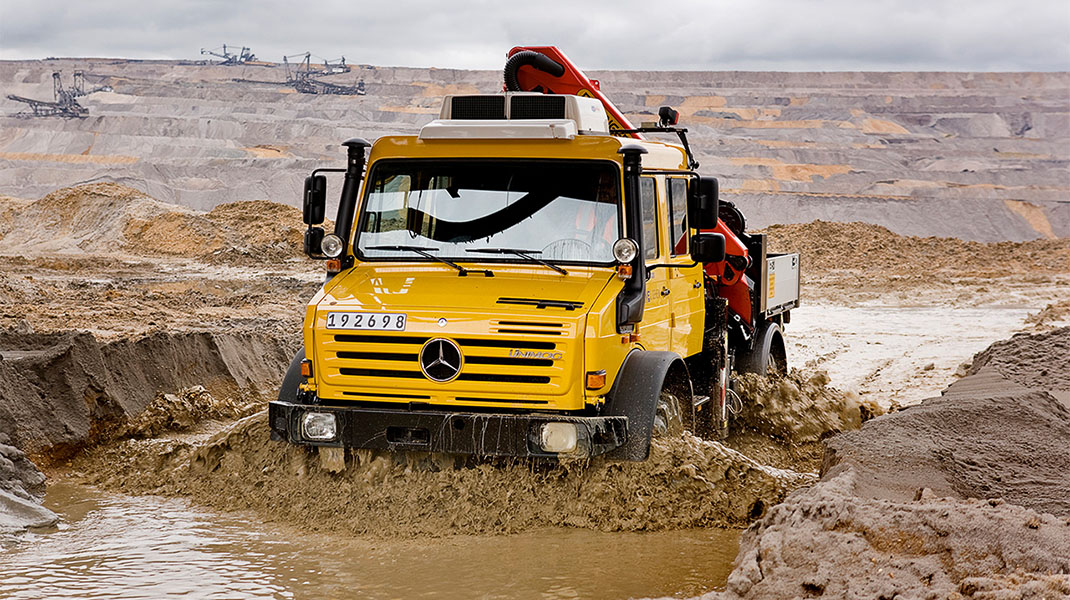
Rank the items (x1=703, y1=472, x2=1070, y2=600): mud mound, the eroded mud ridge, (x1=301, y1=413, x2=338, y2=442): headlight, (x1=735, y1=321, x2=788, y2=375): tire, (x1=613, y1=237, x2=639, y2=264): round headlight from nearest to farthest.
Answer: (x1=703, y1=472, x2=1070, y2=600): mud mound, the eroded mud ridge, (x1=301, y1=413, x2=338, y2=442): headlight, (x1=613, y1=237, x2=639, y2=264): round headlight, (x1=735, y1=321, x2=788, y2=375): tire

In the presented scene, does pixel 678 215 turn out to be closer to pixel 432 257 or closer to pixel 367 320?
pixel 432 257

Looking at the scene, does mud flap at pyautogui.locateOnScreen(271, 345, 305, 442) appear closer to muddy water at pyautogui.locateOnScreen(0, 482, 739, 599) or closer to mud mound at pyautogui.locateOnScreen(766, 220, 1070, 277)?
muddy water at pyautogui.locateOnScreen(0, 482, 739, 599)

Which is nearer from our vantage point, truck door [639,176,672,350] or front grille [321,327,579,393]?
front grille [321,327,579,393]

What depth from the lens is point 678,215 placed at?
8.17 metres

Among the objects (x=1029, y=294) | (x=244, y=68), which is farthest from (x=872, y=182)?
(x=244, y=68)

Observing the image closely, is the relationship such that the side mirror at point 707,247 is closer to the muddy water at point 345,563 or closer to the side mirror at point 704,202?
the side mirror at point 704,202

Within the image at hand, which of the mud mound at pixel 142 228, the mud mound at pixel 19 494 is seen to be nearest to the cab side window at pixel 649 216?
the mud mound at pixel 19 494

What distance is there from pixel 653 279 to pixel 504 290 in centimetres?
115

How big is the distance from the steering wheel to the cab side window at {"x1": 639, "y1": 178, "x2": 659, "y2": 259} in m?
0.41

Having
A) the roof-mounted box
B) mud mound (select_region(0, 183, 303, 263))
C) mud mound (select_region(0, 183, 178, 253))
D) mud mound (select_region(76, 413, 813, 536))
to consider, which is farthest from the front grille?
mud mound (select_region(0, 183, 178, 253))

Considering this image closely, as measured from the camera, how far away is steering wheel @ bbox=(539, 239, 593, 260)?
718cm

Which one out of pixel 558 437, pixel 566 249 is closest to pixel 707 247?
pixel 566 249

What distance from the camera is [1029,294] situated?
25.2 metres

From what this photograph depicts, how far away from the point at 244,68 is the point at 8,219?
62.5 metres
